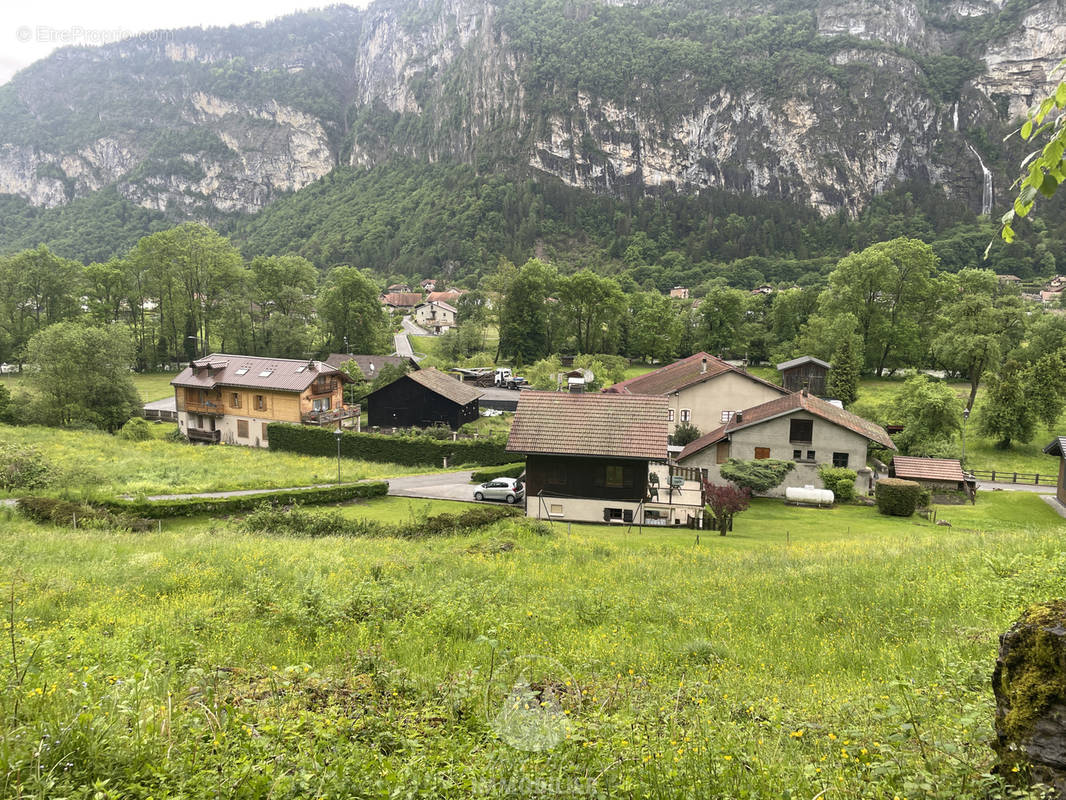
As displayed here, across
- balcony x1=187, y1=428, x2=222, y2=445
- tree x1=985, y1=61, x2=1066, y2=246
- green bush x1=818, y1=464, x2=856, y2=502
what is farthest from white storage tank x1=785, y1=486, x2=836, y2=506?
balcony x1=187, y1=428, x2=222, y2=445

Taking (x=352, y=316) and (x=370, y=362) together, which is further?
(x=352, y=316)

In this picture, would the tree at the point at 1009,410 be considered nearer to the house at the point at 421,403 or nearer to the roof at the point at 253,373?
the house at the point at 421,403

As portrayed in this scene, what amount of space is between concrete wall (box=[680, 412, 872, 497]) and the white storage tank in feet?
4.09

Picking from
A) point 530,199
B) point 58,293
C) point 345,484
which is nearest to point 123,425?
point 345,484

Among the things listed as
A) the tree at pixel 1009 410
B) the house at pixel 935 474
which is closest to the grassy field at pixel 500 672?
the house at pixel 935 474

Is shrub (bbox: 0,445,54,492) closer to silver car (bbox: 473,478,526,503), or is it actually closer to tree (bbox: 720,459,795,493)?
silver car (bbox: 473,478,526,503)

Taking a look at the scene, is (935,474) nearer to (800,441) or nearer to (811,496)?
(800,441)

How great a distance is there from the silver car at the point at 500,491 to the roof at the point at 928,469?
73.0 feet

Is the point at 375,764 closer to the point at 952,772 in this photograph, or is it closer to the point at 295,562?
the point at 952,772

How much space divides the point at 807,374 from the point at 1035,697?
62.6 metres

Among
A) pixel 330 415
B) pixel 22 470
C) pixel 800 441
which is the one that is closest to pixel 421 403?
pixel 330 415

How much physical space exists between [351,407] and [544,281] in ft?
127

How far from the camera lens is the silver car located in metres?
30.7

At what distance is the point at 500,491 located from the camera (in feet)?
101
